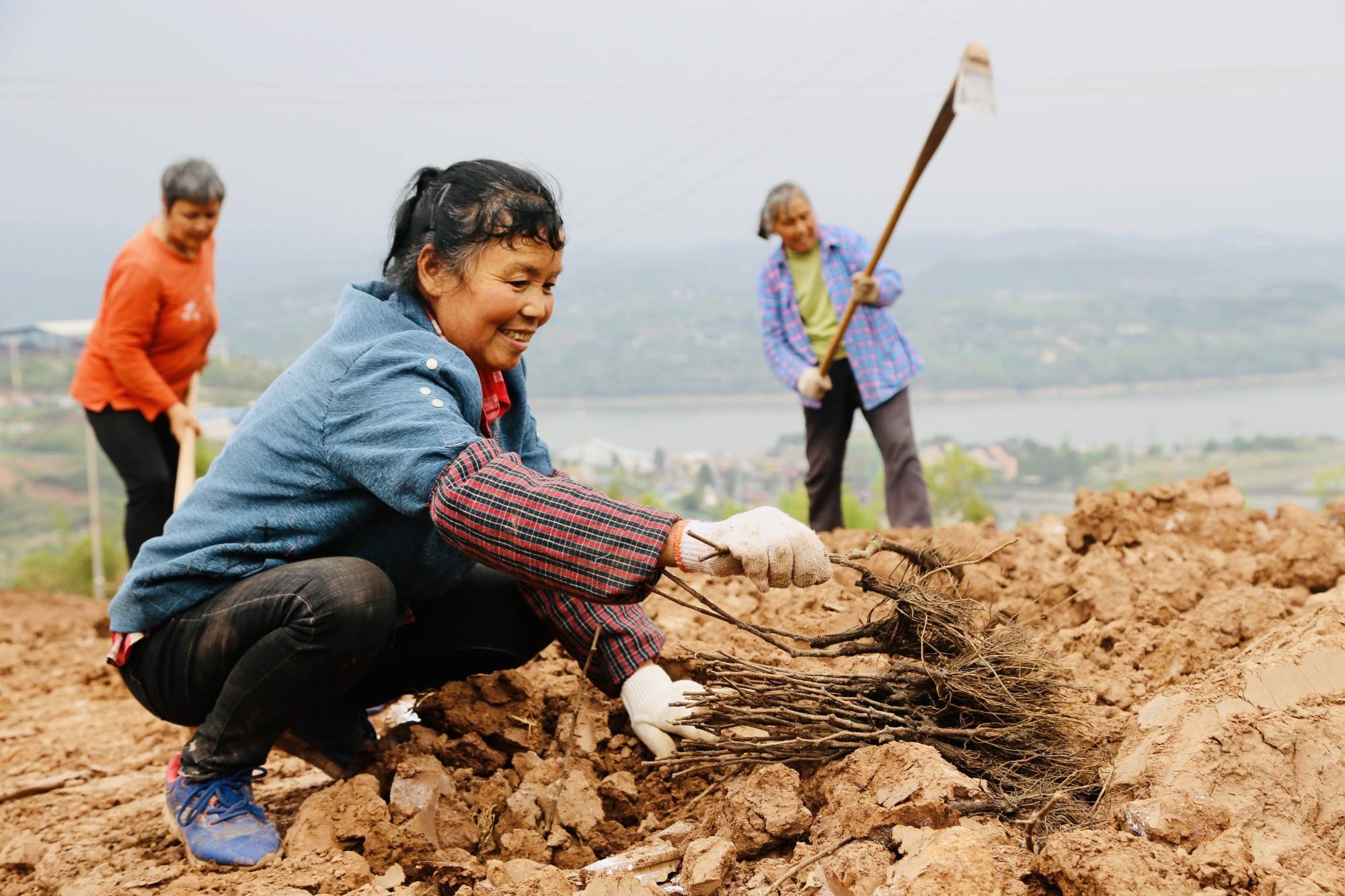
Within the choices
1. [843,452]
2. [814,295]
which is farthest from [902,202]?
[843,452]

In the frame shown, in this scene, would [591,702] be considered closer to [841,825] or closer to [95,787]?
[841,825]

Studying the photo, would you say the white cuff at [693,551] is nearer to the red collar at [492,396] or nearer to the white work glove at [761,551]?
the white work glove at [761,551]

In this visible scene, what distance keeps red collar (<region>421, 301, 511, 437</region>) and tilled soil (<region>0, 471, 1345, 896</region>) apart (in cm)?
65

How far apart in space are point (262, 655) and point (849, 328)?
11.4 ft

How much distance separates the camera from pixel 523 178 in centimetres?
213

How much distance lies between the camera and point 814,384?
5016 mm

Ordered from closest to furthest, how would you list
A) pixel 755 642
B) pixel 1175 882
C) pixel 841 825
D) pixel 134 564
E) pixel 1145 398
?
pixel 1175 882
pixel 841 825
pixel 134 564
pixel 755 642
pixel 1145 398

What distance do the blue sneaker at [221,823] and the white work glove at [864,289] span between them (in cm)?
325

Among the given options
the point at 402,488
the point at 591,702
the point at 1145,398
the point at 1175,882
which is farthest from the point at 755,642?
the point at 1145,398

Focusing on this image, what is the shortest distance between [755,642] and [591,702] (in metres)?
0.49

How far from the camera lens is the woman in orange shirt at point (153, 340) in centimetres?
424

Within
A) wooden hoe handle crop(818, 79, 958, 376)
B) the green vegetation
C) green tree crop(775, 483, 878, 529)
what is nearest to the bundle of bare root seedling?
wooden hoe handle crop(818, 79, 958, 376)

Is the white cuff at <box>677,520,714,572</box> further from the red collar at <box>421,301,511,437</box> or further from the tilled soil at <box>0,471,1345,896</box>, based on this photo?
the red collar at <box>421,301,511,437</box>

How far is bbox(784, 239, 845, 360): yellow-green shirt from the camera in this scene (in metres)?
5.19
